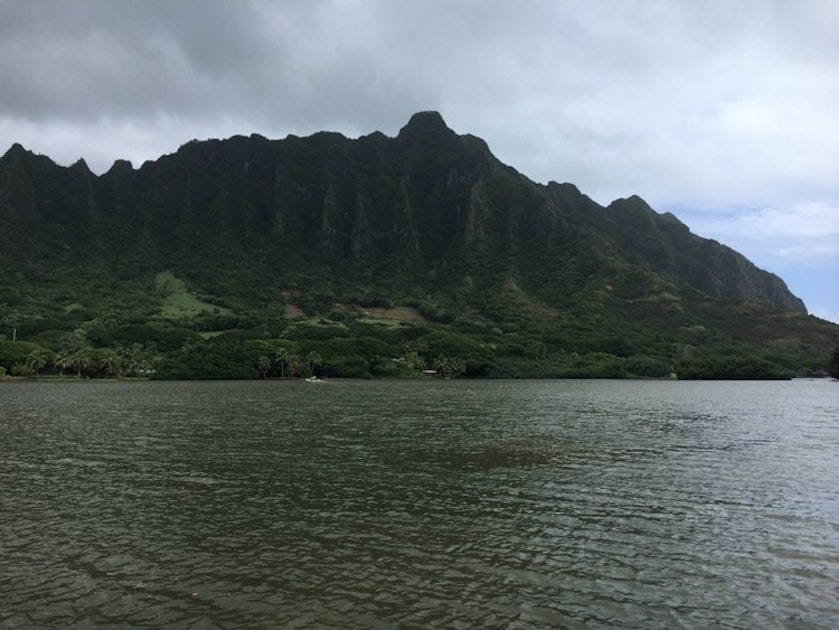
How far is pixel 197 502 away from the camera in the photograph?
28.3m

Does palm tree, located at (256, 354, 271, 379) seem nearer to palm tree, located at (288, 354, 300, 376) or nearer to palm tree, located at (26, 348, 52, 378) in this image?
palm tree, located at (288, 354, 300, 376)

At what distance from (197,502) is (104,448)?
21206 millimetres

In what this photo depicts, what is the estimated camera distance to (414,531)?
23.6 metres

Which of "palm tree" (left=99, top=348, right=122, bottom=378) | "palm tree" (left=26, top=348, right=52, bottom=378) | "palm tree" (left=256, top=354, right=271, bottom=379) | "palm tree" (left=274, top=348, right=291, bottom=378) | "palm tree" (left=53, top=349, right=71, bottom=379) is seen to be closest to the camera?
"palm tree" (left=26, top=348, right=52, bottom=378)

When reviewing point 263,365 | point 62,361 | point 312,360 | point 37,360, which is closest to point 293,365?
point 312,360

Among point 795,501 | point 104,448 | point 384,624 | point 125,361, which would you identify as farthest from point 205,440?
point 125,361

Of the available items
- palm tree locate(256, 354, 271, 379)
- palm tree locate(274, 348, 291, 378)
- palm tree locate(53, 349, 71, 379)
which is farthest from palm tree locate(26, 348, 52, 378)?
palm tree locate(274, 348, 291, 378)

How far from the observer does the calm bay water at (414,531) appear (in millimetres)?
16406

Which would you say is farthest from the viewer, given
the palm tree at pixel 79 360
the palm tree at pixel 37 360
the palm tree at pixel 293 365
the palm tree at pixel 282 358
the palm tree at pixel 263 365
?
the palm tree at pixel 282 358

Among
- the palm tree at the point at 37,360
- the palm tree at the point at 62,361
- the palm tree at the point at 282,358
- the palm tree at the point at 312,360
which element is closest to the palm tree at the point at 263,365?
the palm tree at the point at 282,358

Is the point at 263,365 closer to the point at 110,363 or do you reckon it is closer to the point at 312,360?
the point at 312,360

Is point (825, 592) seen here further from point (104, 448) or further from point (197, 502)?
point (104, 448)

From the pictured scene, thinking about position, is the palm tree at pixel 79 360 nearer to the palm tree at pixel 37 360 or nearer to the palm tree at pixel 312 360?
the palm tree at pixel 37 360

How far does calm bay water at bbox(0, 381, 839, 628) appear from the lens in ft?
53.8
